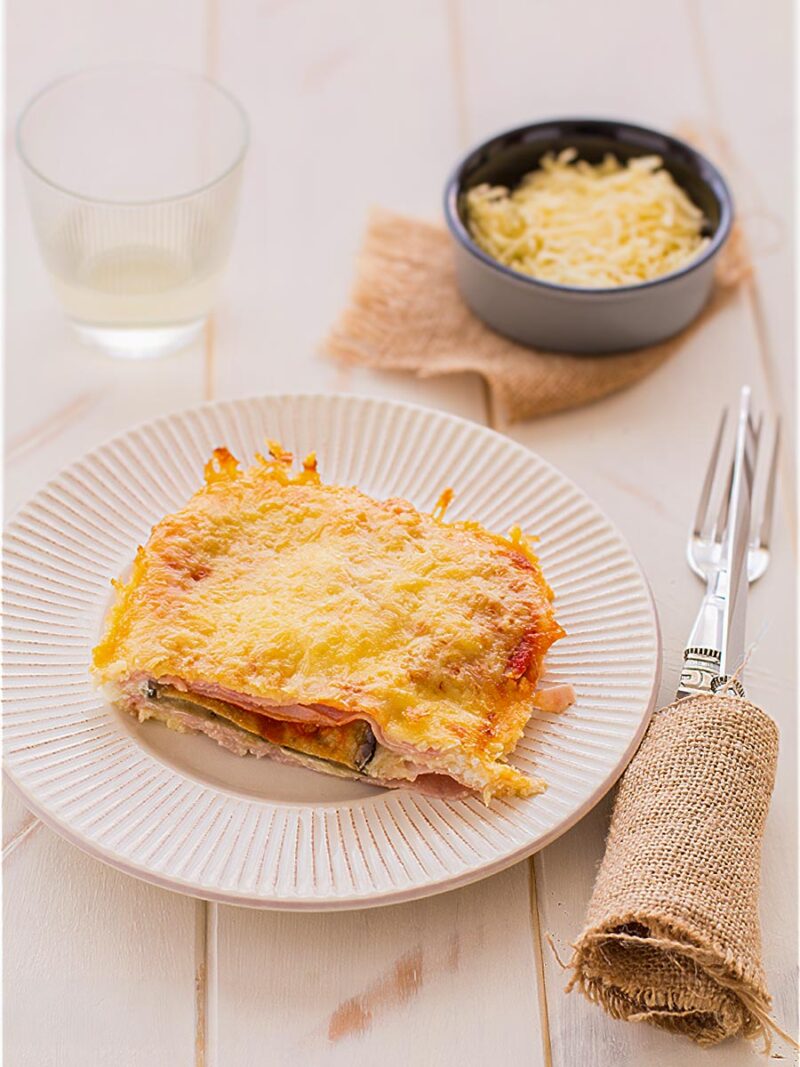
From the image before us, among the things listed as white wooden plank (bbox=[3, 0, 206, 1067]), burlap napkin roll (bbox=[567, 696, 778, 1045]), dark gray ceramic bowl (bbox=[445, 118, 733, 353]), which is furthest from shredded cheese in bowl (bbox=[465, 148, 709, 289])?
burlap napkin roll (bbox=[567, 696, 778, 1045])

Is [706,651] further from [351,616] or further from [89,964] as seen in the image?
[89,964]

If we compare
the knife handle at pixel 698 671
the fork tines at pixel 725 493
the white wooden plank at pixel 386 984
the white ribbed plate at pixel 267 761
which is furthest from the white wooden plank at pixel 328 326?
the fork tines at pixel 725 493

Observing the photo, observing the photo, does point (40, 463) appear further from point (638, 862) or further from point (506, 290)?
point (638, 862)

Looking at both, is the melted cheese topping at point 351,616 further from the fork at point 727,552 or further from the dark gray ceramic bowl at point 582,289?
the dark gray ceramic bowl at point 582,289

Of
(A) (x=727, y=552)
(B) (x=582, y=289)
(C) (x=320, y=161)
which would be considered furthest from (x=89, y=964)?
(C) (x=320, y=161)

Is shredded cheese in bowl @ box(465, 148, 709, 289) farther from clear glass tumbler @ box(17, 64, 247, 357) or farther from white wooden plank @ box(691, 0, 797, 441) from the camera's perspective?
clear glass tumbler @ box(17, 64, 247, 357)
